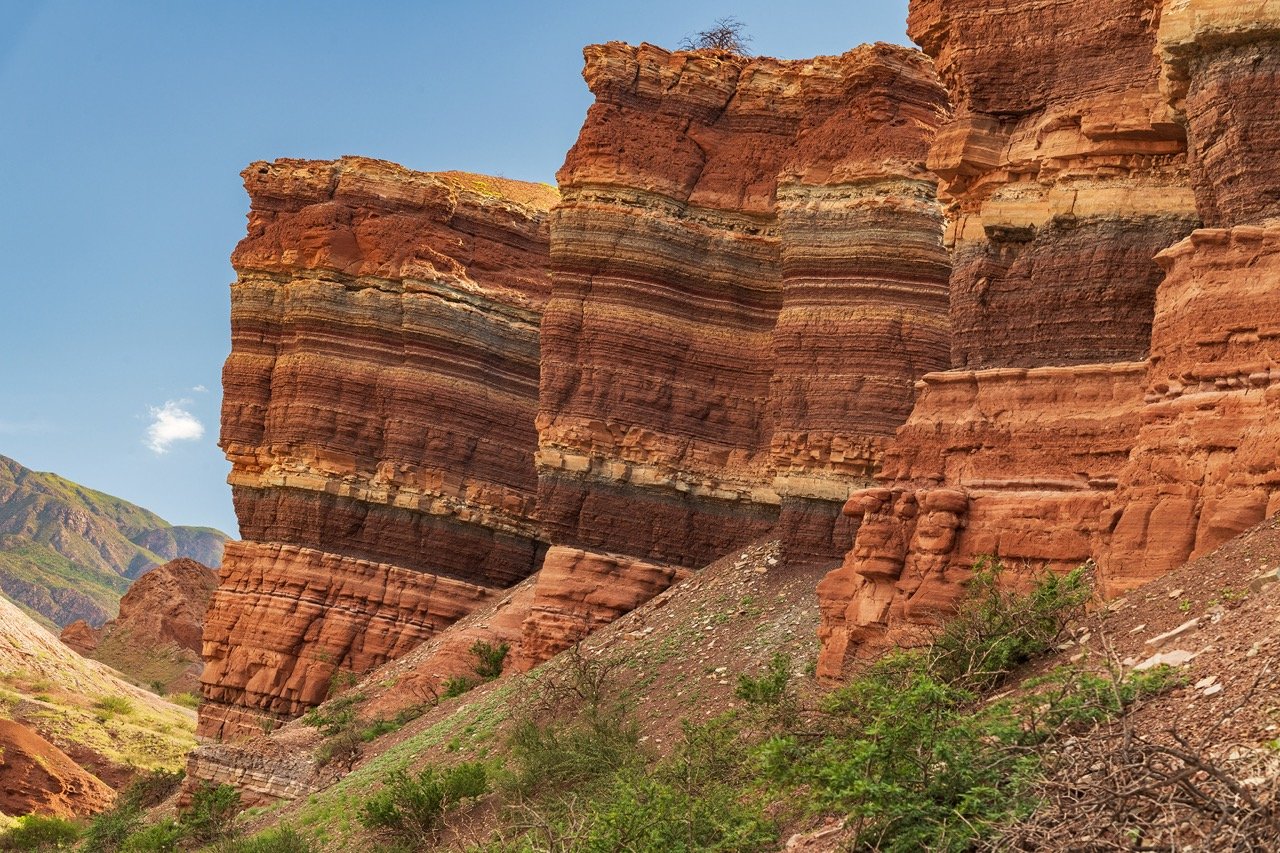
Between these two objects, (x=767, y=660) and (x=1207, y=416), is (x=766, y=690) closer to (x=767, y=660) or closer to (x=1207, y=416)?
(x=767, y=660)

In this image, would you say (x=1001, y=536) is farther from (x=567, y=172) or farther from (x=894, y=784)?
(x=567, y=172)

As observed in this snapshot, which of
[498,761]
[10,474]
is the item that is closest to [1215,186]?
[498,761]

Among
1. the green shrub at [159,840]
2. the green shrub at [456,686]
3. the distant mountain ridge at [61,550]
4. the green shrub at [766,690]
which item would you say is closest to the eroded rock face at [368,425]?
the green shrub at [456,686]

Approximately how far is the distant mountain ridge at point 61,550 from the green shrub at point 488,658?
372ft

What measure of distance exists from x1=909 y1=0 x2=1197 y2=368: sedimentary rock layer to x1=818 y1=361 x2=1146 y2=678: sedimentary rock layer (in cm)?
53

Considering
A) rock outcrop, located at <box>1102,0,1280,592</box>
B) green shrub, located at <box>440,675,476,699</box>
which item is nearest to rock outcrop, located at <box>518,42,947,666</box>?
green shrub, located at <box>440,675,476,699</box>

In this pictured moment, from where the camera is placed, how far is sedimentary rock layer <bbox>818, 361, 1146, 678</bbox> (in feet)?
46.7

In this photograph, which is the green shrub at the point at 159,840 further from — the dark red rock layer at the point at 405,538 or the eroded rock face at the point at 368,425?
the dark red rock layer at the point at 405,538

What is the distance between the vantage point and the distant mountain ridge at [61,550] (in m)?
143

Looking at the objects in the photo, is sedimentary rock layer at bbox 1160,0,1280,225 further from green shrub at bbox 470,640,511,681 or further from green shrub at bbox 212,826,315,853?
green shrub at bbox 470,640,511,681

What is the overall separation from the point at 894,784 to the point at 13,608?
4981 centimetres

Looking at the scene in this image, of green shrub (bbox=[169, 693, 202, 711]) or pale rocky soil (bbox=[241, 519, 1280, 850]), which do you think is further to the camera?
green shrub (bbox=[169, 693, 202, 711])

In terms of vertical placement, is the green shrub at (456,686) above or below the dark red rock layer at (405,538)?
below

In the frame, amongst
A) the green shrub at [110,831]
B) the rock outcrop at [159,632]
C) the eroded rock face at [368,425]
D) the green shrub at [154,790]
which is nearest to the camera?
the green shrub at [110,831]
